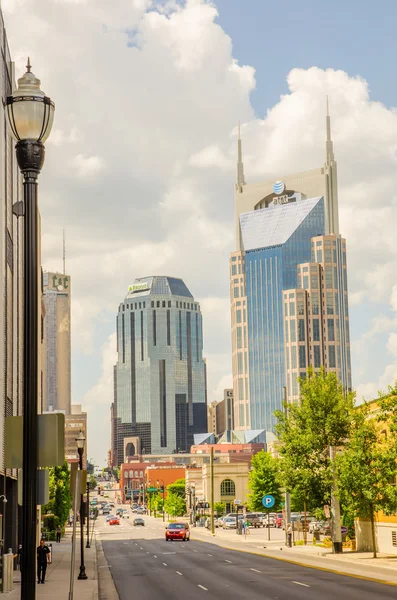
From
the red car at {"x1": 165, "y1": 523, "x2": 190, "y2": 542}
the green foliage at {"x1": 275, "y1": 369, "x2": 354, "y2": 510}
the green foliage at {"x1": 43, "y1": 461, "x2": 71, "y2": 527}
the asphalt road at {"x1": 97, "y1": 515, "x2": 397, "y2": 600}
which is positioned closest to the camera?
the asphalt road at {"x1": 97, "y1": 515, "x2": 397, "y2": 600}

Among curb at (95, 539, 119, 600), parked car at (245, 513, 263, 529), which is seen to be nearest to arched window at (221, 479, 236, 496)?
parked car at (245, 513, 263, 529)

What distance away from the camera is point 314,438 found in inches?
2269

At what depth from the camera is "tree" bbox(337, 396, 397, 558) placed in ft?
145

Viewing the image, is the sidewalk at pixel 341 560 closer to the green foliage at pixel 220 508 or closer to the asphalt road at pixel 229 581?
the asphalt road at pixel 229 581

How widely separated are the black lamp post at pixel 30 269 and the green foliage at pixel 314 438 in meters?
47.1

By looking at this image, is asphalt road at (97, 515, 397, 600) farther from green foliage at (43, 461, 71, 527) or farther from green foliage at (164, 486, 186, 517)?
green foliage at (164, 486, 186, 517)

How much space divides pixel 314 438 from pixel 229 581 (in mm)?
21033

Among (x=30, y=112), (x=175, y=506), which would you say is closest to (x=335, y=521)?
(x=30, y=112)

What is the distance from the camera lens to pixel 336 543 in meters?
54.9

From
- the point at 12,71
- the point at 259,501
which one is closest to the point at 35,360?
the point at 12,71

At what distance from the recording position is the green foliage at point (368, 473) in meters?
44.5

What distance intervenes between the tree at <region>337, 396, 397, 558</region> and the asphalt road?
4.73m

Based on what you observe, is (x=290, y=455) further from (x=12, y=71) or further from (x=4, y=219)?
(x=12, y=71)

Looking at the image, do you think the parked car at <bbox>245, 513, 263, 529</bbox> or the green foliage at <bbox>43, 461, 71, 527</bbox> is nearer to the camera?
the green foliage at <bbox>43, 461, 71, 527</bbox>
